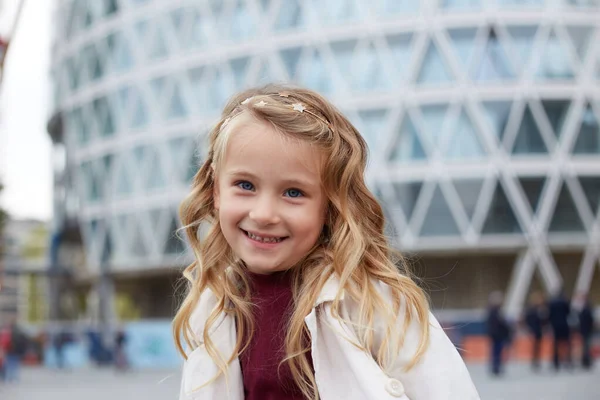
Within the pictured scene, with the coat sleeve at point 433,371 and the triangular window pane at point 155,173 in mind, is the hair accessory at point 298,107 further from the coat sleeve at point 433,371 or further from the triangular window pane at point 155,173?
the triangular window pane at point 155,173

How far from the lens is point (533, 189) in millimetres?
34406

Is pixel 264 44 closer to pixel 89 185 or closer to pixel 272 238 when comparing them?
pixel 89 185

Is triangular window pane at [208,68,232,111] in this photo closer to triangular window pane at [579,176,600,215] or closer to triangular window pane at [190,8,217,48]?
triangular window pane at [190,8,217,48]

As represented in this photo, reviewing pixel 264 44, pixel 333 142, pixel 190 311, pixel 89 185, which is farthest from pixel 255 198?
pixel 89 185

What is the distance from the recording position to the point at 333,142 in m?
2.09

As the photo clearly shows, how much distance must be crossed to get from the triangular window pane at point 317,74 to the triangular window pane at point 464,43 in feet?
18.9

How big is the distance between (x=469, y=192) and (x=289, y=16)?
38.9 feet

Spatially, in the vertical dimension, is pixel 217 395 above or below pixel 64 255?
below

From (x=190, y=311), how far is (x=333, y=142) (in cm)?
63

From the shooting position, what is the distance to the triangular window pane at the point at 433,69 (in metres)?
35.1

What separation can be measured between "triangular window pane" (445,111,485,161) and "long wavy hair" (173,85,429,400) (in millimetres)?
32499

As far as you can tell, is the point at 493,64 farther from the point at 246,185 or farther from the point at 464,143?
the point at 246,185

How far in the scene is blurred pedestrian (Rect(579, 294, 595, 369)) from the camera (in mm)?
17891

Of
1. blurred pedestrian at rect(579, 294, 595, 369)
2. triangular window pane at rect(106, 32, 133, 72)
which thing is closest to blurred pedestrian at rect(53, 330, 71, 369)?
blurred pedestrian at rect(579, 294, 595, 369)
